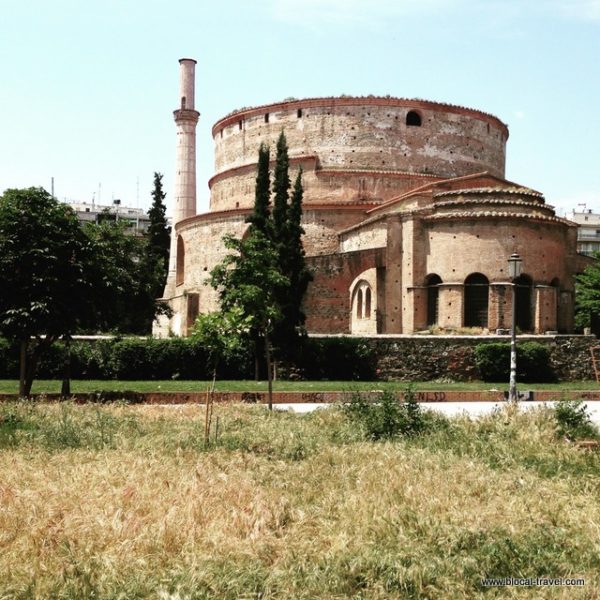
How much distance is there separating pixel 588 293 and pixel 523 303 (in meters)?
4.94

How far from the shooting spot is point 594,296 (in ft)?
105

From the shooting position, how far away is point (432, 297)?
2914cm

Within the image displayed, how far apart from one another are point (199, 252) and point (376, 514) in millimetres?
32286

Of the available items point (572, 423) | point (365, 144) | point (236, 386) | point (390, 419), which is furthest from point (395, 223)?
point (390, 419)

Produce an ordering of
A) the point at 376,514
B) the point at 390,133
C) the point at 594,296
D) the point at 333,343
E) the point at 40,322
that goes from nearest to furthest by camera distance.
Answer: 1. the point at 376,514
2. the point at 40,322
3. the point at 333,343
4. the point at 594,296
5. the point at 390,133

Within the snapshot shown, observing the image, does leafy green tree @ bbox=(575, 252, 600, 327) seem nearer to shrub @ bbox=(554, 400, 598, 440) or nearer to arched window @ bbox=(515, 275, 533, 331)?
arched window @ bbox=(515, 275, 533, 331)

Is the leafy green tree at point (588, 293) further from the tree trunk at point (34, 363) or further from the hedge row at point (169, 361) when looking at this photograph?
the tree trunk at point (34, 363)

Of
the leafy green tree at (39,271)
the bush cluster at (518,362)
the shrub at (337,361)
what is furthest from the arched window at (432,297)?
the leafy green tree at (39,271)

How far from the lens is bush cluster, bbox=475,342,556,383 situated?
961 inches

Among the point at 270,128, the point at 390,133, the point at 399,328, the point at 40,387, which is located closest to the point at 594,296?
the point at 399,328

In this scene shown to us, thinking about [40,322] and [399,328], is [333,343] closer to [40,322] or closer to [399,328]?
[399,328]

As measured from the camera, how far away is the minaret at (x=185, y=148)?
4409 centimetres

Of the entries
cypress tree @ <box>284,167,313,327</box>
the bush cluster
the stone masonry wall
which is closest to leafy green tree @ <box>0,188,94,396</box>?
cypress tree @ <box>284,167,313,327</box>

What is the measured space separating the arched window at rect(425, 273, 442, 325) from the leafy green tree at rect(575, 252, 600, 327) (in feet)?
23.0
